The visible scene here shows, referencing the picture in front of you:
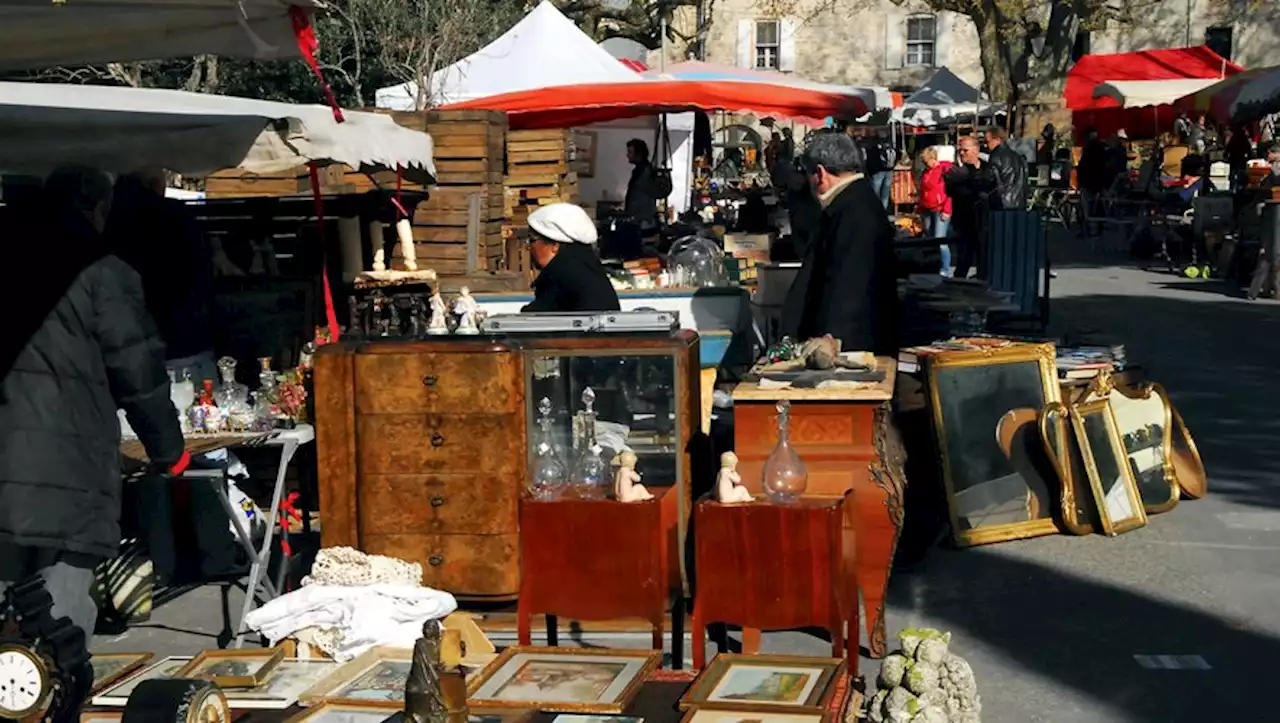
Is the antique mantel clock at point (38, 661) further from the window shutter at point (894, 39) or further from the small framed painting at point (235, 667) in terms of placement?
the window shutter at point (894, 39)

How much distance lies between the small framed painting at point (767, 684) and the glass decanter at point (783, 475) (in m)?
1.25

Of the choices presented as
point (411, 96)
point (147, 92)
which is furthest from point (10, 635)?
point (411, 96)

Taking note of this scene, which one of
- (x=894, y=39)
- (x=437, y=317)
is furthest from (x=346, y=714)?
(x=894, y=39)

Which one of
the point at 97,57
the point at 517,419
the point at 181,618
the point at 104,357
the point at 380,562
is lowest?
→ the point at 181,618

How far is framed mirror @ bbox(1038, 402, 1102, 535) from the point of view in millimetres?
7574

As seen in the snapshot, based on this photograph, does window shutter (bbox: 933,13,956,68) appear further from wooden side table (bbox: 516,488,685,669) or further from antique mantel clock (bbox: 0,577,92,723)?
antique mantel clock (bbox: 0,577,92,723)

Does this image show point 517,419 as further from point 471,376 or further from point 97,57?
point 97,57

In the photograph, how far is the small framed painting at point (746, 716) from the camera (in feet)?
12.2

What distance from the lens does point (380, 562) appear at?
546 cm

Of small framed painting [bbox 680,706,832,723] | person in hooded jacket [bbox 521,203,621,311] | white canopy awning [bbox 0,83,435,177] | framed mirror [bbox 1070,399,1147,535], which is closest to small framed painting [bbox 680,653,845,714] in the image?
small framed painting [bbox 680,706,832,723]

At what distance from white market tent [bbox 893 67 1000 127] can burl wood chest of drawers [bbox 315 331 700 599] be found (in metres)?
26.1

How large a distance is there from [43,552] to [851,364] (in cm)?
331

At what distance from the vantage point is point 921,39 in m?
43.9

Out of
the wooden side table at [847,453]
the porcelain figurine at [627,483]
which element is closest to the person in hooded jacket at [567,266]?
the wooden side table at [847,453]
